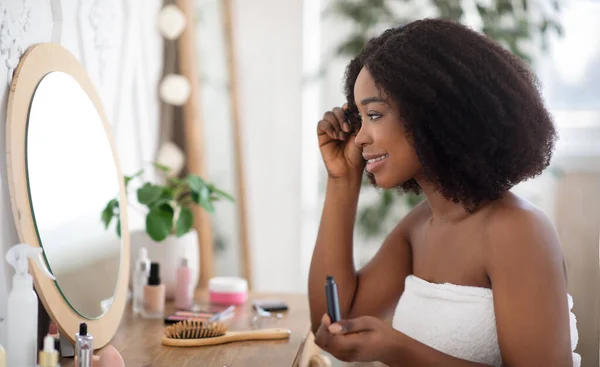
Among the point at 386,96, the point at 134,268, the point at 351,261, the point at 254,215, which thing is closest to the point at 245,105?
the point at 254,215

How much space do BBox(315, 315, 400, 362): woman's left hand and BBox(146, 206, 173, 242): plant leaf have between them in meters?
0.60

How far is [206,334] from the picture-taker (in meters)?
1.34

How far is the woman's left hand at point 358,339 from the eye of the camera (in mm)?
1083

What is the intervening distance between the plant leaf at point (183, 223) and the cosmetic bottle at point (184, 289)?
0.09 m

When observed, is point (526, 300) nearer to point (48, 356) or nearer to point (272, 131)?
point (48, 356)

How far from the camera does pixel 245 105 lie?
259cm

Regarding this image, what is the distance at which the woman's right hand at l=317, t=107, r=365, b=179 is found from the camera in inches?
57.6

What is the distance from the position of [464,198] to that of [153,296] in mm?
686

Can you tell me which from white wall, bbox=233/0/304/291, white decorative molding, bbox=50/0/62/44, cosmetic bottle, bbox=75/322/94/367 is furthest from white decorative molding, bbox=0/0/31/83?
white wall, bbox=233/0/304/291

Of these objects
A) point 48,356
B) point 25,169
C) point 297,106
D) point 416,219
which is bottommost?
point 48,356

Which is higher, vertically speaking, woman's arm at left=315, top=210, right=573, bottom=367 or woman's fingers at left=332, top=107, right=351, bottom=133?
woman's fingers at left=332, top=107, right=351, bottom=133

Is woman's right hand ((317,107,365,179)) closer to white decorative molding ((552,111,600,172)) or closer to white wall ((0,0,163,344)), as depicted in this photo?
white wall ((0,0,163,344))

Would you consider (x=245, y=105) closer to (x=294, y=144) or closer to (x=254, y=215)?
(x=294, y=144)

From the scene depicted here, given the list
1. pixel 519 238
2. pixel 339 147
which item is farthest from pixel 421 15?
pixel 519 238
